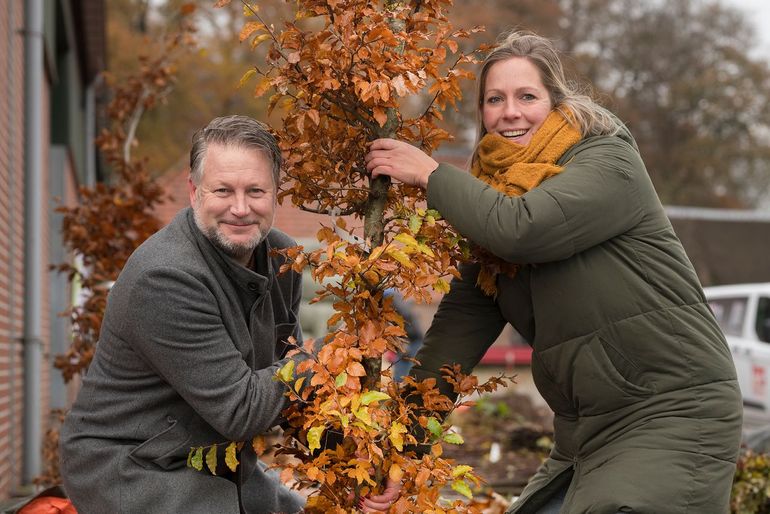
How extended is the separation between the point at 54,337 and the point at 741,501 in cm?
694

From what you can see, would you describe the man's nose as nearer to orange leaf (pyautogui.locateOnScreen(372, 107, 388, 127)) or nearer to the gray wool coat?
the gray wool coat

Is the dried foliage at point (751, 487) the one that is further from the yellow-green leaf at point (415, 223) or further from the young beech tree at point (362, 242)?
the yellow-green leaf at point (415, 223)

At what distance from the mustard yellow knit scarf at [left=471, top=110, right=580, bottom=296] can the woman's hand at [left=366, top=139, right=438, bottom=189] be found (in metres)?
0.24

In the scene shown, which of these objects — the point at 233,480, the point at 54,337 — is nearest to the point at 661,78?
the point at 54,337

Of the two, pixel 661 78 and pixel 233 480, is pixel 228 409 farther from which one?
pixel 661 78

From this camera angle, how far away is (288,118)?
3109mm

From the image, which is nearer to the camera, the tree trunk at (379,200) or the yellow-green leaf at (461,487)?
the yellow-green leaf at (461,487)

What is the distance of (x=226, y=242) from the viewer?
3.01m

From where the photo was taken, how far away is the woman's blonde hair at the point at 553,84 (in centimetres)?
315

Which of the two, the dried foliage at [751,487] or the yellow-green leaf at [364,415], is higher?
the yellow-green leaf at [364,415]

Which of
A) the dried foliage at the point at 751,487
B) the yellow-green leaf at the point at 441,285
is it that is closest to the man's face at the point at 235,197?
the yellow-green leaf at the point at 441,285

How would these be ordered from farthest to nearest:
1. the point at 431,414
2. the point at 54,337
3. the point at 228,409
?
the point at 54,337 < the point at 431,414 < the point at 228,409

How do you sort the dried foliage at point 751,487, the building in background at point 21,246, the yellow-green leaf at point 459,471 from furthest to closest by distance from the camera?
the building in background at point 21,246
the dried foliage at point 751,487
the yellow-green leaf at point 459,471

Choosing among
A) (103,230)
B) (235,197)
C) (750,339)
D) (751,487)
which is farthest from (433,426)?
(750,339)
